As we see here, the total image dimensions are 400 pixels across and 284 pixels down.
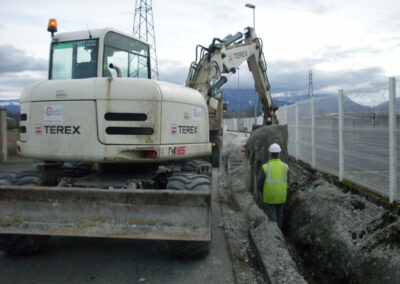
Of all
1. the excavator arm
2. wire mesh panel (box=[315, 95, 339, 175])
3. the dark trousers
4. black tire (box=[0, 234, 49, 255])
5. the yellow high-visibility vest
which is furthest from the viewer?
the excavator arm

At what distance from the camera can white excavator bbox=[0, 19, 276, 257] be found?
415 centimetres

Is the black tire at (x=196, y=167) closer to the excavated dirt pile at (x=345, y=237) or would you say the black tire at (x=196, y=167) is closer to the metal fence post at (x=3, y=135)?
the excavated dirt pile at (x=345, y=237)

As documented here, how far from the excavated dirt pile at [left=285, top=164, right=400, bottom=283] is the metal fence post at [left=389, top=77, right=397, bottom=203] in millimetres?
320

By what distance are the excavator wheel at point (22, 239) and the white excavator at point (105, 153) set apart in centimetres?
1

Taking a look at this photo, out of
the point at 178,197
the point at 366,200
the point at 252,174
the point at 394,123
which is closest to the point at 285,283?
the point at 178,197

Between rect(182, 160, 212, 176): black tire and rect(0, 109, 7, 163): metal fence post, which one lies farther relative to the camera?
rect(0, 109, 7, 163): metal fence post

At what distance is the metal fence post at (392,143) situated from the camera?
5098mm

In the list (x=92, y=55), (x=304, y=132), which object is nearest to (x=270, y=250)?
(x=92, y=55)

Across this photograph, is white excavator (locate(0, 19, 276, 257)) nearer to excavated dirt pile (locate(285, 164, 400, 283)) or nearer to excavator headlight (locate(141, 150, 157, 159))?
excavator headlight (locate(141, 150, 157, 159))

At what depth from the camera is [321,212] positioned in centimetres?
552

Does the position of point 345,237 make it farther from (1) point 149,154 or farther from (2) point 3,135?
(2) point 3,135

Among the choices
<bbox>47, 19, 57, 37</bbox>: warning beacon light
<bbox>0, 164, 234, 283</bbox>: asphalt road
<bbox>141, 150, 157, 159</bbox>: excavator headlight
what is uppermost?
<bbox>47, 19, 57, 37</bbox>: warning beacon light

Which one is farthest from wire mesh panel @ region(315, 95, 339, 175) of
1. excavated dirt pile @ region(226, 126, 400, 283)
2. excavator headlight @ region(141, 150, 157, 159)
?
excavator headlight @ region(141, 150, 157, 159)

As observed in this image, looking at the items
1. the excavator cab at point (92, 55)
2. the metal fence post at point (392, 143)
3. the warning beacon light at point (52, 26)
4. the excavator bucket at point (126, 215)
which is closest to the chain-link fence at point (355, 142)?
the metal fence post at point (392, 143)
